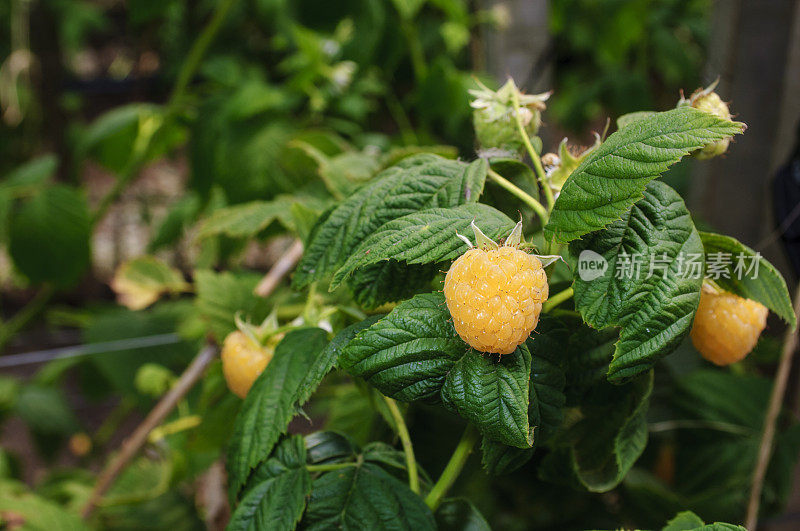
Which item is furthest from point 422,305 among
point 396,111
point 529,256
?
point 396,111

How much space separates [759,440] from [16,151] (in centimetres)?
152

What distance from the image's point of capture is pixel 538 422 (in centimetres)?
25

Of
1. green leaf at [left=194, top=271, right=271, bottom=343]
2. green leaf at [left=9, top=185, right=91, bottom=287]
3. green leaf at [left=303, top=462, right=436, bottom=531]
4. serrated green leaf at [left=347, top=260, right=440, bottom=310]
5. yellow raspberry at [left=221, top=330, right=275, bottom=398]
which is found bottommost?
green leaf at [left=9, top=185, right=91, bottom=287]

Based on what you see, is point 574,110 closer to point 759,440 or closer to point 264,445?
point 759,440

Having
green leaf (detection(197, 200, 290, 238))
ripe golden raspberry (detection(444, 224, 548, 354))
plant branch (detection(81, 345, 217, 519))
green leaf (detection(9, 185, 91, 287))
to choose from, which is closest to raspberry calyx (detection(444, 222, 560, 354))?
ripe golden raspberry (detection(444, 224, 548, 354))

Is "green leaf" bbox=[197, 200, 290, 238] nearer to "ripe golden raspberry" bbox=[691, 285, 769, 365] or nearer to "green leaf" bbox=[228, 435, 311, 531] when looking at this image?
"green leaf" bbox=[228, 435, 311, 531]

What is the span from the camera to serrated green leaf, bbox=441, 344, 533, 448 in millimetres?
229

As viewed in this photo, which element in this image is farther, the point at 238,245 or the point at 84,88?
the point at 84,88

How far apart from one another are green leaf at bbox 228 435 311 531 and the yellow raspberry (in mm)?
49

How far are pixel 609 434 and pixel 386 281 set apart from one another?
0.14 meters

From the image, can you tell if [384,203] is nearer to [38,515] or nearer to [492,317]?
[492,317]

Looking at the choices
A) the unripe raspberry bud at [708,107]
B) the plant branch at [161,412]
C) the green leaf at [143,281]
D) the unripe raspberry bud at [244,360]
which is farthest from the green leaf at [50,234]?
the unripe raspberry bud at [708,107]

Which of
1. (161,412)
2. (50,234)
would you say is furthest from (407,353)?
(50,234)

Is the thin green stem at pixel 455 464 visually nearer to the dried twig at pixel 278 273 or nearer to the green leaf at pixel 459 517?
the green leaf at pixel 459 517
